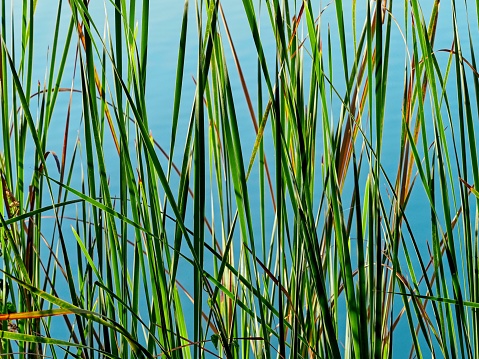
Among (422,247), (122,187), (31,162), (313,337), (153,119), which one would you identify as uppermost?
(153,119)

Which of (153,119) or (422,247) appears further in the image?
(153,119)

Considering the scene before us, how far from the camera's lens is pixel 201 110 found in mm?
383

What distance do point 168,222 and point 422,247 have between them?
87 centimetres

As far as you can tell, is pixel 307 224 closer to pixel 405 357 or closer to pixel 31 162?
pixel 405 357

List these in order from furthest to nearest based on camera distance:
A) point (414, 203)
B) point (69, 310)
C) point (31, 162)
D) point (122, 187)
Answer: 1. point (31, 162)
2. point (414, 203)
3. point (122, 187)
4. point (69, 310)

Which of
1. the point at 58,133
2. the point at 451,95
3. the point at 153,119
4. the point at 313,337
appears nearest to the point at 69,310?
the point at 313,337

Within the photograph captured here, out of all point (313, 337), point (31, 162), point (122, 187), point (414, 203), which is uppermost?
point (31, 162)

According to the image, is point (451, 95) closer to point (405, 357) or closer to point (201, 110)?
point (405, 357)

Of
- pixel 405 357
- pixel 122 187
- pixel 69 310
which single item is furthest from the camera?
pixel 405 357

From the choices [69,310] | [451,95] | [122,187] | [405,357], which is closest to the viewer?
[69,310]

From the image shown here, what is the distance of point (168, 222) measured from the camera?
7.62ft

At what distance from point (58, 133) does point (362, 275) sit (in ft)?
8.10

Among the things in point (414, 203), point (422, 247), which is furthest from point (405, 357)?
point (414, 203)

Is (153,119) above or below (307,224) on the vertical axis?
above
